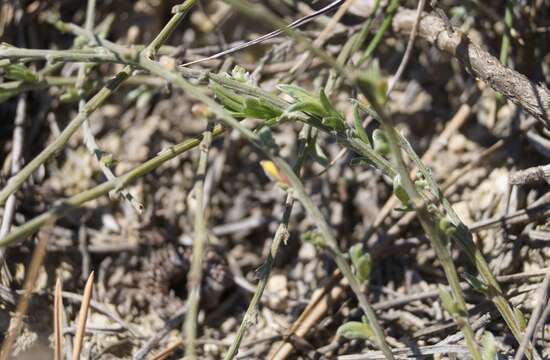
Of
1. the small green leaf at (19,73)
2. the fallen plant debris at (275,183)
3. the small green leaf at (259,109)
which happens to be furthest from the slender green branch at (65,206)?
the small green leaf at (19,73)

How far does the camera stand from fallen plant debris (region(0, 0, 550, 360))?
4.74 ft

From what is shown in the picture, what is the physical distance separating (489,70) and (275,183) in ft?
2.33

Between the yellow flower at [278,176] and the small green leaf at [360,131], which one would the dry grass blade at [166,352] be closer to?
the yellow flower at [278,176]

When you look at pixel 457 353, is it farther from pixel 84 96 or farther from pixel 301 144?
pixel 84 96

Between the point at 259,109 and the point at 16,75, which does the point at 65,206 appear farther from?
the point at 16,75

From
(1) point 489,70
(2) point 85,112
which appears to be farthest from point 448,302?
(2) point 85,112

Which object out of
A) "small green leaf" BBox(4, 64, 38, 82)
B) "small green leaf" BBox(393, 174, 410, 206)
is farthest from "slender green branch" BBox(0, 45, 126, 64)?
"small green leaf" BBox(393, 174, 410, 206)

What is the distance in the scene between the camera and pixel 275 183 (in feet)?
6.03

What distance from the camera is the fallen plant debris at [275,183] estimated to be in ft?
4.74

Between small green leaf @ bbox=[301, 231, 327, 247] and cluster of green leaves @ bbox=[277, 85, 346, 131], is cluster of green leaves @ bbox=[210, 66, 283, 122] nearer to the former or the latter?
cluster of green leaves @ bbox=[277, 85, 346, 131]

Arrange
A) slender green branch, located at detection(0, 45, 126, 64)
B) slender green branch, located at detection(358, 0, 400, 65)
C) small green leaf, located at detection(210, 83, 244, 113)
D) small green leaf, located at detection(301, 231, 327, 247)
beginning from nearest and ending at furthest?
small green leaf, located at detection(301, 231, 327, 247)
small green leaf, located at detection(210, 83, 244, 113)
slender green branch, located at detection(0, 45, 126, 64)
slender green branch, located at detection(358, 0, 400, 65)

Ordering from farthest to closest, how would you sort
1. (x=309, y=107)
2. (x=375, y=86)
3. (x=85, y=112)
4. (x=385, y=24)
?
(x=385, y=24) → (x=85, y=112) → (x=309, y=107) → (x=375, y=86)

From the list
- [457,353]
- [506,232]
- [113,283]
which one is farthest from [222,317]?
[506,232]

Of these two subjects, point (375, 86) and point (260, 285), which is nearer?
point (375, 86)
